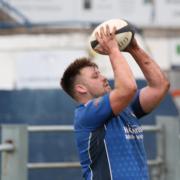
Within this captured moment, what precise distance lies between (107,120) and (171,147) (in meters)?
2.90

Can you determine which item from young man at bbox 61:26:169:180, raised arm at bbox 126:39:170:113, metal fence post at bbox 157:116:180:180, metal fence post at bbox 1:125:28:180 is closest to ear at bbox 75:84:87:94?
young man at bbox 61:26:169:180

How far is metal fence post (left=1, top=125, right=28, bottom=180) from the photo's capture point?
6355mm

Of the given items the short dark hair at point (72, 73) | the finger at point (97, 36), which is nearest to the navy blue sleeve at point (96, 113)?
the short dark hair at point (72, 73)

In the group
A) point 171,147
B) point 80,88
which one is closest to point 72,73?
point 80,88

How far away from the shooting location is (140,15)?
1577 cm

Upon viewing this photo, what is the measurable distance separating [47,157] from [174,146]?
1731 millimetres

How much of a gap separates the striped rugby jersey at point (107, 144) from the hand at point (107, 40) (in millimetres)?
283

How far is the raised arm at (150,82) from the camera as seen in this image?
5057 millimetres

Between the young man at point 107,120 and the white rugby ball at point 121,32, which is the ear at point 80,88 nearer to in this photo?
the young man at point 107,120

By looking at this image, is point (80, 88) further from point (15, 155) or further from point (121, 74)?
point (15, 155)

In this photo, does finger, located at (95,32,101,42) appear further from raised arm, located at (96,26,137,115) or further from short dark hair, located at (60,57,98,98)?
short dark hair, located at (60,57,98,98)

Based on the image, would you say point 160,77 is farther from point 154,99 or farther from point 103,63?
point 103,63

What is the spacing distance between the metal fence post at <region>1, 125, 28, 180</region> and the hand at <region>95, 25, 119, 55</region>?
183cm

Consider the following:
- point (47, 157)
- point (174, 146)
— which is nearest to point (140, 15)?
point (47, 157)
